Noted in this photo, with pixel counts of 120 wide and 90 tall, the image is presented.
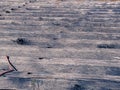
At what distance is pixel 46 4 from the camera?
573 cm

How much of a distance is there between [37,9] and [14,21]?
102 centimetres

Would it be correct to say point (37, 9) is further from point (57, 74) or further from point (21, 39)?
point (57, 74)

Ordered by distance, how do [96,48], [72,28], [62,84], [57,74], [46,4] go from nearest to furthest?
[62,84]
[57,74]
[96,48]
[72,28]
[46,4]

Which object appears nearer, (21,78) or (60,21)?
(21,78)

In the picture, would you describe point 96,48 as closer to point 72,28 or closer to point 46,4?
point 72,28

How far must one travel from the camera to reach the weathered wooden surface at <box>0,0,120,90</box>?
90.8 inches

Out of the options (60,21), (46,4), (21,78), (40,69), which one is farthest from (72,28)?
(46,4)

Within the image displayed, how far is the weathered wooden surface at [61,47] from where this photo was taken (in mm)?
2307

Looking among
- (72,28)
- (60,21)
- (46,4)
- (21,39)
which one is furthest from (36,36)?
(46,4)

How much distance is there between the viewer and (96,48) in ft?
10.1

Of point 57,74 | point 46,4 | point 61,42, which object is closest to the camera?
point 57,74

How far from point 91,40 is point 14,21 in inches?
50.3

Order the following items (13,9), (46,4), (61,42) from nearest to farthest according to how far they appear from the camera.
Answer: (61,42) → (13,9) → (46,4)

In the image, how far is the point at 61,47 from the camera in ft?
10.3
